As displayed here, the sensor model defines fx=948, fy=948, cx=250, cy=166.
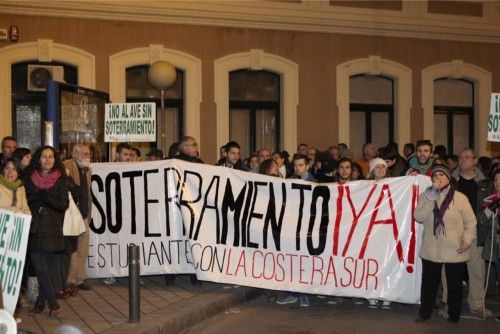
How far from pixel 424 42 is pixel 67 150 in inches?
463

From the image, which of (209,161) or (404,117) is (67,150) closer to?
(209,161)

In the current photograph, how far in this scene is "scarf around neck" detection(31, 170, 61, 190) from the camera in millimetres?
9711

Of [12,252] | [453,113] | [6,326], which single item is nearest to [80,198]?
[12,252]

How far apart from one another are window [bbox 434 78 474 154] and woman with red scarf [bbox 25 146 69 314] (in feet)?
48.3

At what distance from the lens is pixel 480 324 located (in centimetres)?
1018

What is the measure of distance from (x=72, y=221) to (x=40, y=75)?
8.96 meters

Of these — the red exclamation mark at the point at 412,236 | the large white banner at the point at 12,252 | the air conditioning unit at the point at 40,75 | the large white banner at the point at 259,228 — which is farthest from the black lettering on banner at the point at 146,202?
the air conditioning unit at the point at 40,75

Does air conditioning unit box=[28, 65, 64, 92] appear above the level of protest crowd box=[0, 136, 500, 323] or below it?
above

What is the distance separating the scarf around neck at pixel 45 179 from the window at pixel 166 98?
9512 mm

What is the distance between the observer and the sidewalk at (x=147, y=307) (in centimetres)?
913

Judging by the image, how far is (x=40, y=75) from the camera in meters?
18.6

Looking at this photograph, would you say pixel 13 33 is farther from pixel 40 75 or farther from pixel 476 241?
pixel 476 241

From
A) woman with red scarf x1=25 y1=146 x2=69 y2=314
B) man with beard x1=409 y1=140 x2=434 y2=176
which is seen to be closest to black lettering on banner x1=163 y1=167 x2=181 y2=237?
woman with red scarf x1=25 y1=146 x2=69 y2=314

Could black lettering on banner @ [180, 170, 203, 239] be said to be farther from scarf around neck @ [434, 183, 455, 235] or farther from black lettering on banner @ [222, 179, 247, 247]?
scarf around neck @ [434, 183, 455, 235]
